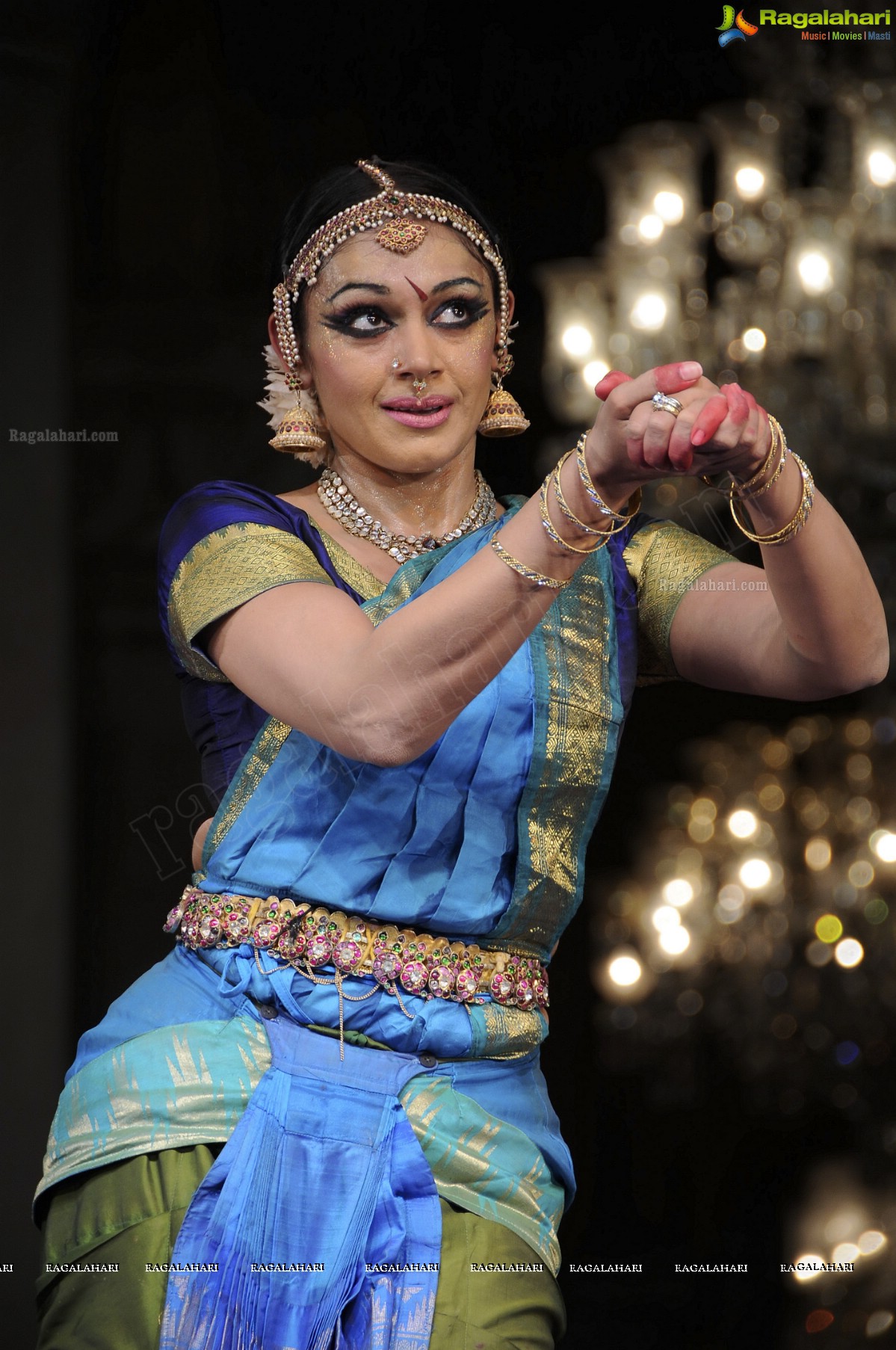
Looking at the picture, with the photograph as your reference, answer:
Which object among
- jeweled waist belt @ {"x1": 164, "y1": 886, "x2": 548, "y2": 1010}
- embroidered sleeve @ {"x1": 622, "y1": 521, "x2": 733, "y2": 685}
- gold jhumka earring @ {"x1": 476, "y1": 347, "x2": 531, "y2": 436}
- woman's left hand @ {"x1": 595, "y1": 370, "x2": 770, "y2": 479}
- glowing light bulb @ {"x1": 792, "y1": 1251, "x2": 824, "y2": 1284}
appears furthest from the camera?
glowing light bulb @ {"x1": 792, "y1": 1251, "x2": 824, "y2": 1284}

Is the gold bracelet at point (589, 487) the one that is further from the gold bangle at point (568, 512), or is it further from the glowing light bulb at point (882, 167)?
the glowing light bulb at point (882, 167)

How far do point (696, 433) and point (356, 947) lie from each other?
1.70 ft

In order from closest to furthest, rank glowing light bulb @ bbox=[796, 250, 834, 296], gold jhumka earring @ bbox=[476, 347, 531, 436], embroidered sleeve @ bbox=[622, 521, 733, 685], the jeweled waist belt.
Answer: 1. the jeweled waist belt
2. embroidered sleeve @ bbox=[622, 521, 733, 685]
3. gold jhumka earring @ bbox=[476, 347, 531, 436]
4. glowing light bulb @ bbox=[796, 250, 834, 296]

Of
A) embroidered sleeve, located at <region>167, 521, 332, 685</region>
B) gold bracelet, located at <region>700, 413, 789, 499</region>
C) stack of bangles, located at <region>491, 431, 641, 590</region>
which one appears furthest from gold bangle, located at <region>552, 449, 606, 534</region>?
embroidered sleeve, located at <region>167, 521, 332, 685</region>

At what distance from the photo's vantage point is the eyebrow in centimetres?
148

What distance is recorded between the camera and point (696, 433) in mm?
1072

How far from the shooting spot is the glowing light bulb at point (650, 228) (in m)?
1.96

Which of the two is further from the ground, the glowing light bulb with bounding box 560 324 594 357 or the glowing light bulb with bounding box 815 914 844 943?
the glowing light bulb with bounding box 560 324 594 357

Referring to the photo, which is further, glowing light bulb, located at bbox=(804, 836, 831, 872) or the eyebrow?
glowing light bulb, located at bbox=(804, 836, 831, 872)

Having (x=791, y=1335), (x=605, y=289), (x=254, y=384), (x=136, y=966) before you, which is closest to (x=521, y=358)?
(x=605, y=289)

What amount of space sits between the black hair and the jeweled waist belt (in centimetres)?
59

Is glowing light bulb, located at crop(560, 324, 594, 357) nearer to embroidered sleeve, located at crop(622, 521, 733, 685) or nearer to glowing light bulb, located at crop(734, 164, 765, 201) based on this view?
glowing light bulb, located at crop(734, 164, 765, 201)

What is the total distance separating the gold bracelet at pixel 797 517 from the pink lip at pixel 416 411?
1.29 ft

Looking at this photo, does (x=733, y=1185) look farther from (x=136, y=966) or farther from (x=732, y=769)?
(x=136, y=966)
